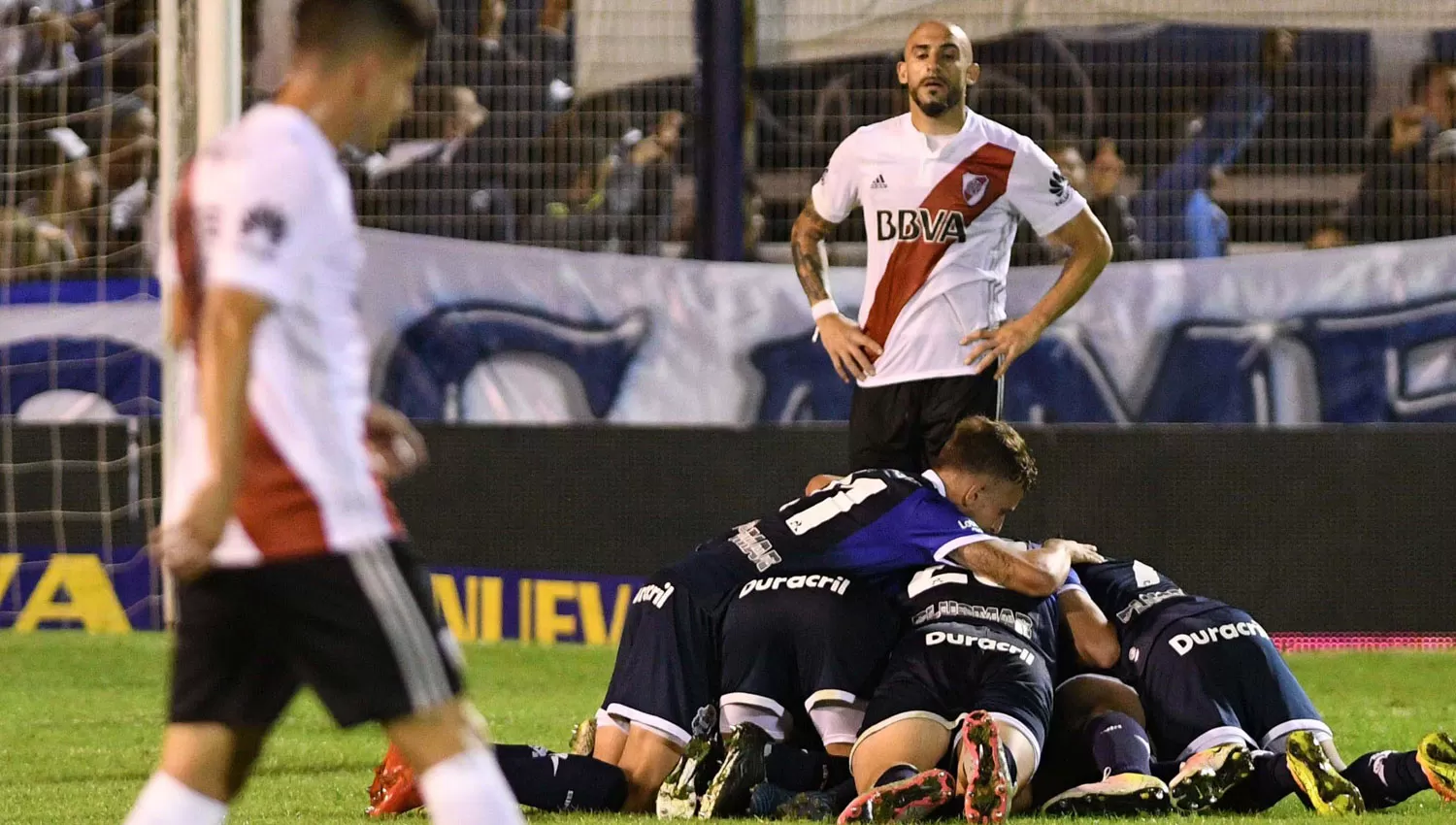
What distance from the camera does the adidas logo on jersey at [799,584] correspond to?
203 inches

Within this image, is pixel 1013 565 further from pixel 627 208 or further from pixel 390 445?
pixel 627 208

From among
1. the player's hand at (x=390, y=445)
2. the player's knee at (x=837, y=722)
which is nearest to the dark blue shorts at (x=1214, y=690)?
the player's knee at (x=837, y=722)

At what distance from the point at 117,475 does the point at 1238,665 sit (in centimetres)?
628

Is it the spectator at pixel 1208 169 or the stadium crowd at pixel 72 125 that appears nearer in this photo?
the spectator at pixel 1208 169

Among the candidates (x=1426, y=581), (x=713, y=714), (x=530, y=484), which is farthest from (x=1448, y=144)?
(x=713, y=714)

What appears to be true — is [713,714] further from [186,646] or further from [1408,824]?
[186,646]

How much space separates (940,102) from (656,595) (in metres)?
1.93

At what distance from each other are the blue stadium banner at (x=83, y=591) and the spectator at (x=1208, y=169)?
5.04 meters

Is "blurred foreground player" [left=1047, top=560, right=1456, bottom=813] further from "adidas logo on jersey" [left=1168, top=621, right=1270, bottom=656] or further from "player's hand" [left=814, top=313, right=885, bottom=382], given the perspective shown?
"player's hand" [left=814, top=313, right=885, bottom=382]

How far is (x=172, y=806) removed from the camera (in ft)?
9.72

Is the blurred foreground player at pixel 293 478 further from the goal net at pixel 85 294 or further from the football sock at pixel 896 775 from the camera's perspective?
the goal net at pixel 85 294

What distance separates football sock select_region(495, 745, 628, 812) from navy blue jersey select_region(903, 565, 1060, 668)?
2.78 ft

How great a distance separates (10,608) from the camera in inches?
390

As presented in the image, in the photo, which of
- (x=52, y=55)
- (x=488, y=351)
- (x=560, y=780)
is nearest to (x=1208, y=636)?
(x=560, y=780)
